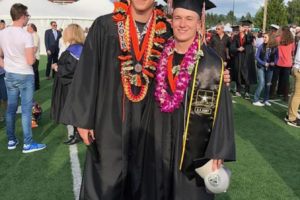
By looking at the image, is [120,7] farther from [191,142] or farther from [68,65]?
[68,65]

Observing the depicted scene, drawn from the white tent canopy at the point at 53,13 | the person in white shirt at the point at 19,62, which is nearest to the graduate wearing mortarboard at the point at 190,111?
the person in white shirt at the point at 19,62

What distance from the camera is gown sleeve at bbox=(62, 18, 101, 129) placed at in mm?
2484

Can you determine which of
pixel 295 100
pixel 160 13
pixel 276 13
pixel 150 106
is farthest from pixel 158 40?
pixel 276 13

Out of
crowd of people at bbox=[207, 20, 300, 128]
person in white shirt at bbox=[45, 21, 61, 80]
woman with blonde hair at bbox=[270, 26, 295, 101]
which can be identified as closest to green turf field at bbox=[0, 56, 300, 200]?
crowd of people at bbox=[207, 20, 300, 128]

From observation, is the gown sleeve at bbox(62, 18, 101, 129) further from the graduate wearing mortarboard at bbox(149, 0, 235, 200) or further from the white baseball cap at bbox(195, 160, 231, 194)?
the white baseball cap at bbox(195, 160, 231, 194)

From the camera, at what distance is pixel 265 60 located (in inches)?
327

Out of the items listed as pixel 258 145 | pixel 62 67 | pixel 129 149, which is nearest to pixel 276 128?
pixel 258 145

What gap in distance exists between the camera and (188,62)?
95.4 inches

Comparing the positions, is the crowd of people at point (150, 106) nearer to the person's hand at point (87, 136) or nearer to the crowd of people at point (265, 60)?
the person's hand at point (87, 136)

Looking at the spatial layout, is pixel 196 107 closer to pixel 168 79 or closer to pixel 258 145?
pixel 168 79

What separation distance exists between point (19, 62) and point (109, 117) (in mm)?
2788

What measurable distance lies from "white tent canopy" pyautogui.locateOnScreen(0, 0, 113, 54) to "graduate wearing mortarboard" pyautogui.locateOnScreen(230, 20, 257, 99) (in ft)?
57.5

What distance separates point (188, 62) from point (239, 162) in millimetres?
2858

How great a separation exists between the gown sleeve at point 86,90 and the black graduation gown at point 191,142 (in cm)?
51
